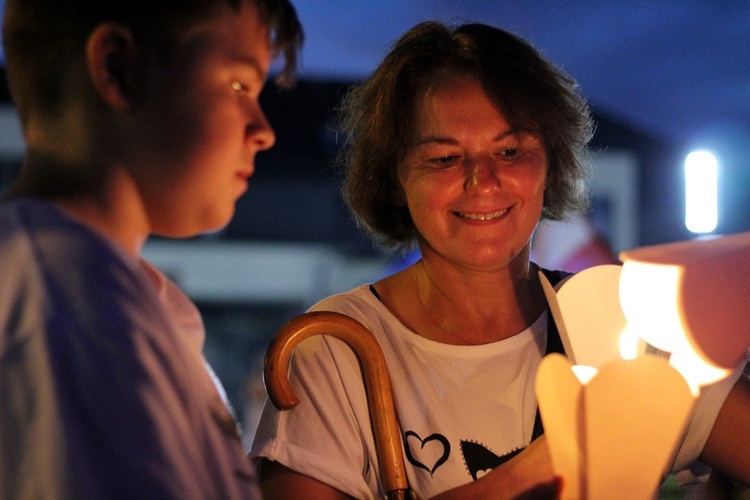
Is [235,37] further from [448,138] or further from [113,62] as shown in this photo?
[448,138]

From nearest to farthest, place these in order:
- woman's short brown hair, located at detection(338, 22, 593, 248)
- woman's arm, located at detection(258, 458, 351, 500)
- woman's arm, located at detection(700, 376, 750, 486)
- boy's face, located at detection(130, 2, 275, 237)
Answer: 1. boy's face, located at detection(130, 2, 275, 237)
2. woman's arm, located at detection(258, 458, 351, 500)
3. woman's arm, located at detection(700, 376, 750, 486)
4. woman's short brown hair, located at detection(338, 22, 593, 248)

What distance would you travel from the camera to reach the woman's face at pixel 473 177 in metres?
1.54

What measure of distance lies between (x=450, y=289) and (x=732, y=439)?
1.89 feet

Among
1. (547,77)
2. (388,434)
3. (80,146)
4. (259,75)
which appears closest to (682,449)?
(388,434)

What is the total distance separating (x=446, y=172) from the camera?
5.14ft

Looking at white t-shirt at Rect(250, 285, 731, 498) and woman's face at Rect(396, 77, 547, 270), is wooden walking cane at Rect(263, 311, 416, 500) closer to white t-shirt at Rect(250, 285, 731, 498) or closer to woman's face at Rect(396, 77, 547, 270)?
white t-shirt at Rect(250, 285, 731, 498)

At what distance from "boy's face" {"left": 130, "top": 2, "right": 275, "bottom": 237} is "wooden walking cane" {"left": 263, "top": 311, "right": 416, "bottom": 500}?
1.50 feet

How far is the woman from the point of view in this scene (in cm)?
140

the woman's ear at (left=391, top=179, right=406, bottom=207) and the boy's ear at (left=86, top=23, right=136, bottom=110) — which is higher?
the boy's ear at (left=86, top=23, right=136, bottom=110)

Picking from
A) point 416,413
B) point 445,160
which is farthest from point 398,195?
point 416,413

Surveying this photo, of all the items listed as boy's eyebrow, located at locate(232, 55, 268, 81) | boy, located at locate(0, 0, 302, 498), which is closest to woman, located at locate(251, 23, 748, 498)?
boy, located at locate(0, 0, 302, 498)

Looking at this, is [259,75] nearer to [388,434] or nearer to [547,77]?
A: [388,434]

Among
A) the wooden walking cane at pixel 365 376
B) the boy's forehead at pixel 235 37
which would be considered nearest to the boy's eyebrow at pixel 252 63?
the boy's forehead at pixel 235 37

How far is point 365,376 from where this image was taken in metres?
1.36
